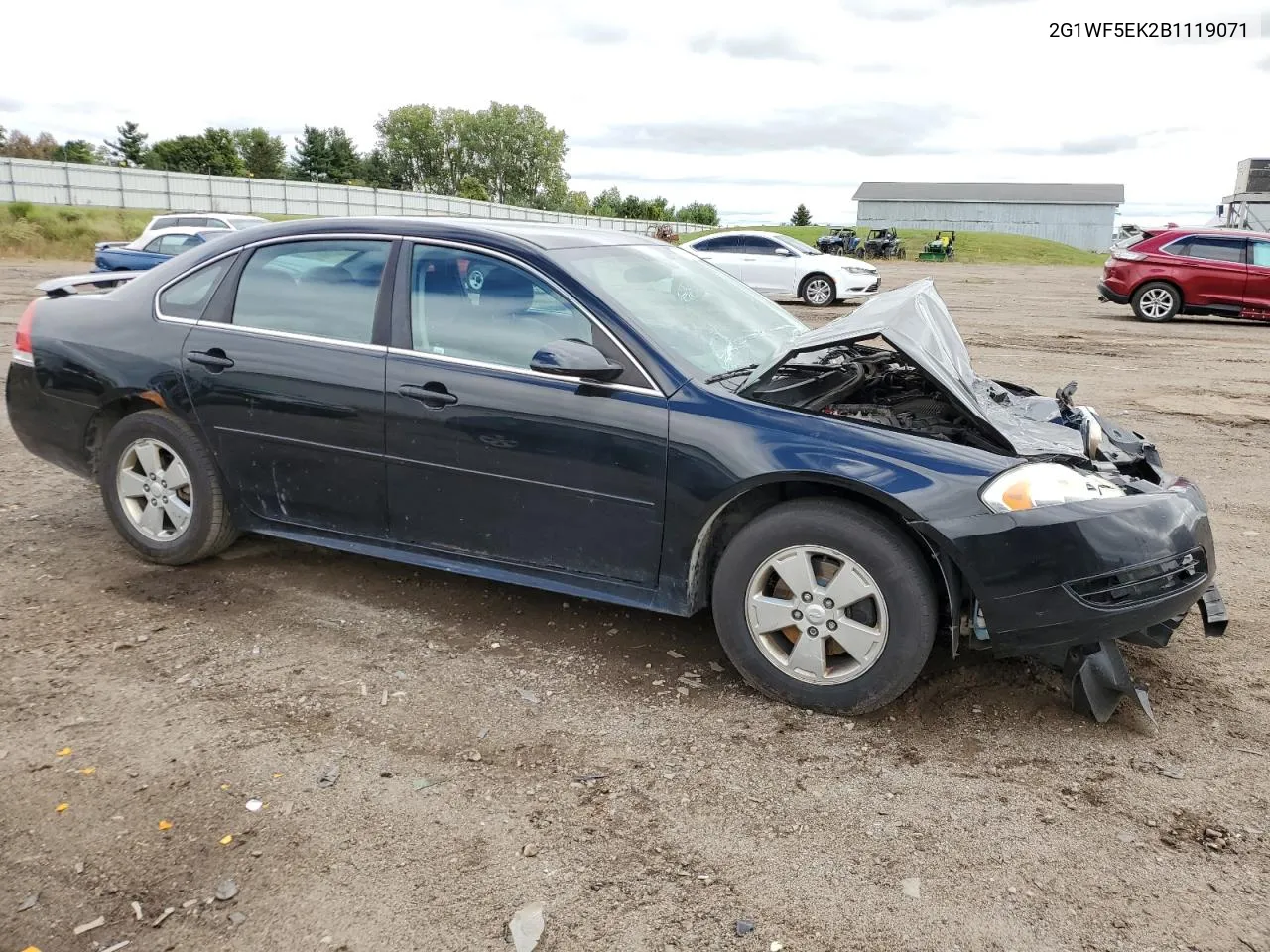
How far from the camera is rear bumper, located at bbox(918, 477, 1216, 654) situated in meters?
3.15

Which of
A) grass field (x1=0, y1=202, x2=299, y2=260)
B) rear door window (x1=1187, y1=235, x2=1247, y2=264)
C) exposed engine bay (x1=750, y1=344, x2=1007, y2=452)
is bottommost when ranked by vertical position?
grass field (x1=0, y1=202, x2=299, y2=260)

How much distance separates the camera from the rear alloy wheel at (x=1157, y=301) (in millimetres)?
17578

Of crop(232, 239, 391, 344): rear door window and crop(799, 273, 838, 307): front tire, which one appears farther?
crop(799, 273, 838, 307): front tire

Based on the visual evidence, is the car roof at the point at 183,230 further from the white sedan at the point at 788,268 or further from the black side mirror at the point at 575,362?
the black side mirror at the point at 575,362

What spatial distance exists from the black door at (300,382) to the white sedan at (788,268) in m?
16.9

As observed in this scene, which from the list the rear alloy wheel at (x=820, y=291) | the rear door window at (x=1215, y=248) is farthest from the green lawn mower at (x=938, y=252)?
the rear door window at (x=1215, y=248)

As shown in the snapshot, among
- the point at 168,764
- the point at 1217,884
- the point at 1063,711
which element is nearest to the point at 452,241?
the point at 168,764

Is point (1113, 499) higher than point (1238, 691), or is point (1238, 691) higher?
point (1113, 499)

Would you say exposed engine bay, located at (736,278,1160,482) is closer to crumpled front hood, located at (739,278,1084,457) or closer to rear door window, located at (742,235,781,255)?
crumpled front hood, located at (739,278,1084,457)

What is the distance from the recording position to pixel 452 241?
403 centimetres

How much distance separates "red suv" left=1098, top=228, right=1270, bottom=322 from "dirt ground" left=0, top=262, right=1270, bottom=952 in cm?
1478

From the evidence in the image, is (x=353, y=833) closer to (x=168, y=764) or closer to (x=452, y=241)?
(x=168, y=764)

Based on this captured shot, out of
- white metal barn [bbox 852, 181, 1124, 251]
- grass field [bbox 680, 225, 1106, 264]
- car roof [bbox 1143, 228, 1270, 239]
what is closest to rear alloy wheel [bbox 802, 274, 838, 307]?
car roof [bbox 1143, 228, 1270, 239]

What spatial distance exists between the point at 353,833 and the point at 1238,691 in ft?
10.2
